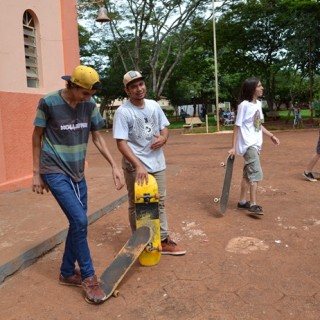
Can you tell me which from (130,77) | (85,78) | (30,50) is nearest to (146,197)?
(130,77)

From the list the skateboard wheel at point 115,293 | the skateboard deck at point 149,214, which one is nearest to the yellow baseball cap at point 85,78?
the skateboard deck at point 149,214

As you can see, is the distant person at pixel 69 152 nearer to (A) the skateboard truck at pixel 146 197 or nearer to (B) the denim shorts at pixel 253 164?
(A) the skateboard truck at pixel 146 197

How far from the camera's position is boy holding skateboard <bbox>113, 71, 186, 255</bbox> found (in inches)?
142

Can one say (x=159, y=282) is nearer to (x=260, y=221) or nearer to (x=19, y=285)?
(x=19, y=285)

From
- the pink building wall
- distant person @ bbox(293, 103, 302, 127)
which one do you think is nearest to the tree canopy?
distant person @ bbox(293, 103, 302, 127)

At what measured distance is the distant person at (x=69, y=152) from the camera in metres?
3.03

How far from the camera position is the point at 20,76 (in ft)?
23.7

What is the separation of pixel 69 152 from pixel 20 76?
4679 mm

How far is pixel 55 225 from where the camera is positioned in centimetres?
470

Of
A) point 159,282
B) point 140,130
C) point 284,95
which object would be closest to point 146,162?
point 140,130

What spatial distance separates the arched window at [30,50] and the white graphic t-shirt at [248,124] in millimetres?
4343

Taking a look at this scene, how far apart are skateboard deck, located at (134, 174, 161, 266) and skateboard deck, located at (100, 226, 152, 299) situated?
0.07 meters

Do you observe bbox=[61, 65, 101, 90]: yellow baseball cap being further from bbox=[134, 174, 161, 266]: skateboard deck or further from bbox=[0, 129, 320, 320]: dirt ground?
bbox=[0, 129, 320, 320]: dirt ground

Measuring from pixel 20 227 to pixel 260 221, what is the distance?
9.32ft
